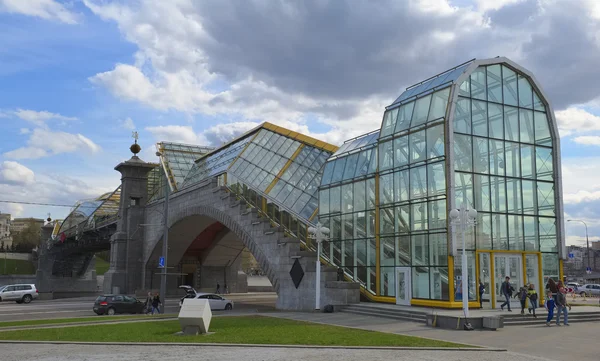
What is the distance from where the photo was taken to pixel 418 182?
28516mm

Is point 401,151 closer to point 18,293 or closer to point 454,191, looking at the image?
point 454,191

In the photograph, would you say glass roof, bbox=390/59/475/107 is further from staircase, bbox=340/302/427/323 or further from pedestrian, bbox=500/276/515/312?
staircase, bbox=340/302/427/323

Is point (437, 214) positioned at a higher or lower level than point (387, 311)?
higher

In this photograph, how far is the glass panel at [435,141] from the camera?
27.5m

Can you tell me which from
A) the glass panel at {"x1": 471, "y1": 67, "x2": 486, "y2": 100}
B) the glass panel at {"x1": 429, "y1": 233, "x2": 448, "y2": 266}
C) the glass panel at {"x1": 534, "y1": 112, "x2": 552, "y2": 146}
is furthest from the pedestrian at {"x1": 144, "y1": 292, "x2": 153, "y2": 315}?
the glass panel at {"x1": 534, "y1": 112, "x2": 552, "y2": 146}

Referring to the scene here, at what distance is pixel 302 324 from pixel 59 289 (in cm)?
7813

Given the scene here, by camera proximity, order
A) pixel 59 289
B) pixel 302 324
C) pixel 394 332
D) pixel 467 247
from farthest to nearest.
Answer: pixel 59 289 → pixel 467 247 → pixel 302 324 → pixel 394 332

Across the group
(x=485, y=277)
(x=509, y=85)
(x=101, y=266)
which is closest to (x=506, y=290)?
(x=485, y=277)

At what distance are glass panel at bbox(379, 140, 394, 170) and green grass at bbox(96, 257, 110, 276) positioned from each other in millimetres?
101174

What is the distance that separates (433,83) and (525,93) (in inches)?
199

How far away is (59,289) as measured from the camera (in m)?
90.3

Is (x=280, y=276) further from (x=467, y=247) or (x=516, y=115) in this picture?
(x=516, y=115)

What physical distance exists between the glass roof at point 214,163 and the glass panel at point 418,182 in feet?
70.7

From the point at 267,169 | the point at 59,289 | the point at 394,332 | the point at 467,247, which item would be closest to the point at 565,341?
the point at 394,332
